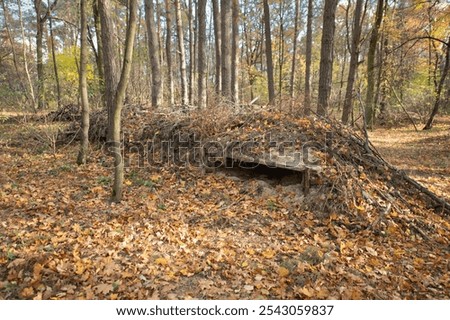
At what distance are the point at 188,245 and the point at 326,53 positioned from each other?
5.79 metres

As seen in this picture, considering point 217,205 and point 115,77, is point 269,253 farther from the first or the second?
point 115,77

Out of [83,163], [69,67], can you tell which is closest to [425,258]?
[83,163]

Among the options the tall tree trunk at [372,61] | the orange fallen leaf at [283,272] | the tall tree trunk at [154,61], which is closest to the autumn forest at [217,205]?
the orange fallen leaf at [283,272]

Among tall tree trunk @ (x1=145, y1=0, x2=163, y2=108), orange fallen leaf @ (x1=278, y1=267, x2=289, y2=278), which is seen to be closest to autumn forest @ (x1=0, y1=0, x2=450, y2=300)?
orange fallen leaf @ (x1=278, y1=267, x2=289, y2=278)

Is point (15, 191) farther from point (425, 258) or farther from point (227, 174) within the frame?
point (425, 258)

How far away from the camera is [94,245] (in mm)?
3879

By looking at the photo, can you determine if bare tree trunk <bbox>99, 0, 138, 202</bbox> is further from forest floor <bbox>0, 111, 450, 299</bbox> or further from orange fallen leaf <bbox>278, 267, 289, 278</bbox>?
orange fallen leaf <bbox>278, 267, 289, 278</bbox>

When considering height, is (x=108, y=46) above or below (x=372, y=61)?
below

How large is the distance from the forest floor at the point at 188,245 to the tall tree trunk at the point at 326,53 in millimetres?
3025

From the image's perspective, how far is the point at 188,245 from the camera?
409 cm

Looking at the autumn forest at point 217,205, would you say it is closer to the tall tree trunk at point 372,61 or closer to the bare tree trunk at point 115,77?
the bare tree trunk at point 115,77

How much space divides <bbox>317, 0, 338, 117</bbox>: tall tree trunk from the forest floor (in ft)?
9.93

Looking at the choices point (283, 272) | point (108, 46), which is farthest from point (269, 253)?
point (108, 46)

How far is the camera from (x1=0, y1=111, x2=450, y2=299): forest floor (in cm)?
323
